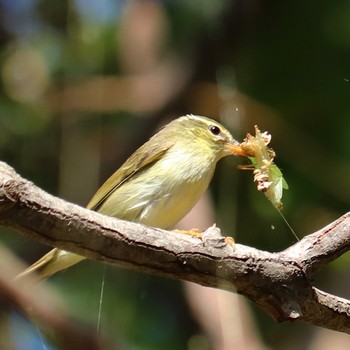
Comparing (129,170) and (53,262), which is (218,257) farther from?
(129,170)

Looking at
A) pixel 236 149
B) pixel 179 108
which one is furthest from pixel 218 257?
pixel 179 108

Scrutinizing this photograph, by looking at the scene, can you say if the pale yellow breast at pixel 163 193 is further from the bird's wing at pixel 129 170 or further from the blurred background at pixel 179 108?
the blurred background at pixel 179 108

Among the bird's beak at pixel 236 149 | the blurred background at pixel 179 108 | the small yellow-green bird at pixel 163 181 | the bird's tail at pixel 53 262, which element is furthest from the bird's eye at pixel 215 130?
the bird's tail at pixel 53 262

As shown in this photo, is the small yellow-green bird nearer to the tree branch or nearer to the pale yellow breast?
the pale yellow breast

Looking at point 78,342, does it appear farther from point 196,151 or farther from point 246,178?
point 246,178

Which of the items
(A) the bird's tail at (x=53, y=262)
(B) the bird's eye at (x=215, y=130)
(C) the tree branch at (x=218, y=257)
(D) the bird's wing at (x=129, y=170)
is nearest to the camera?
(C) the tree branch at (x=218, y=257)
